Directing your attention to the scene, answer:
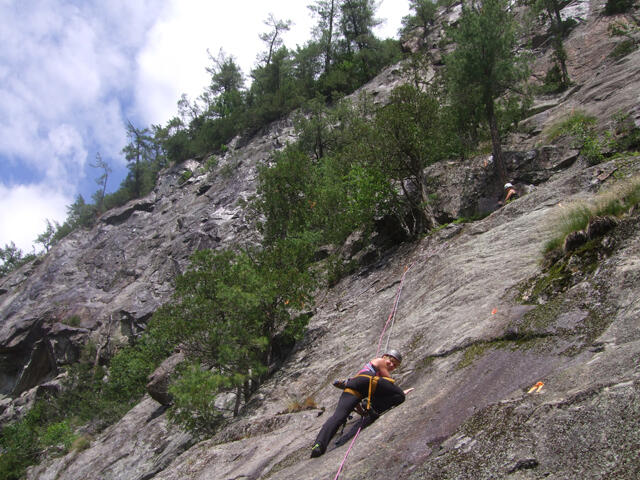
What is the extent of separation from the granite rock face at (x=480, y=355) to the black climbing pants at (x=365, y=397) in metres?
0.20

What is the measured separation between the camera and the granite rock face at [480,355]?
3.87 m

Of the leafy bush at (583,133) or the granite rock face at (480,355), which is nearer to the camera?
the granite rock face at (480,355)

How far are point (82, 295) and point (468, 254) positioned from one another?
39.4 meters

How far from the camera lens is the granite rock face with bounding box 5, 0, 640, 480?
12.7 ft

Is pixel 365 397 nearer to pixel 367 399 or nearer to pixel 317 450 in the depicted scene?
pixel 367 399

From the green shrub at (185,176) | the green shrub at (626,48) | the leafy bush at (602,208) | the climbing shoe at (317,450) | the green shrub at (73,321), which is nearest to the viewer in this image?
the climbing shoe at (317,450)

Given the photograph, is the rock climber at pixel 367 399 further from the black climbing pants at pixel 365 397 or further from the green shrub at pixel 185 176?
the green shrub at pixel 185 176

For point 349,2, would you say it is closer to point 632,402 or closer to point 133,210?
point 133,210

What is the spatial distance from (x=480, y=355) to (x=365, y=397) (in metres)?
1.79

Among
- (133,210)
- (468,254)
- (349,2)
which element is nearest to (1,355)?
(133,210)

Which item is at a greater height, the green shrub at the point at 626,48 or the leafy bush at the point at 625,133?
the green shrub at the point at 626,48

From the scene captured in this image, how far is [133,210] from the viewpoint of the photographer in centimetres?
5169

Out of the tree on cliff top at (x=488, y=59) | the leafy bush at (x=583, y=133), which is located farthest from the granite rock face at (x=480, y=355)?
the tree on cliff top at (x=488, y=59)

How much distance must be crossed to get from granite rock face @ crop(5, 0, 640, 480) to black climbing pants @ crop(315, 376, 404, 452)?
0.20m
